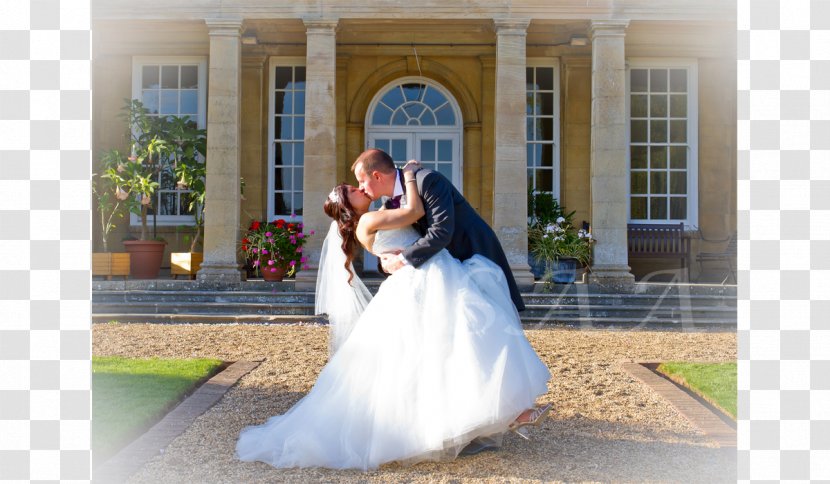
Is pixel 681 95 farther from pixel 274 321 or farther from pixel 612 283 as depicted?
pixel 274 321

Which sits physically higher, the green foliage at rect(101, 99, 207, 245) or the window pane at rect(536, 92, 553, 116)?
the window pane at rect(536, 92, 553, 116)

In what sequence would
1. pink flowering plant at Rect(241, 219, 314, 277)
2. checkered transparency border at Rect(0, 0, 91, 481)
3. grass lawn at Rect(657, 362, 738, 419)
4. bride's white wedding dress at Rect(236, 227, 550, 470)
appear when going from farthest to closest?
pink flowering plant at Rect(241, 219, 314, 277) → grass lawn at Rect(657, 362, 738, 419) → bride's white wedding dress at Rect(236, 227, 550, 470) → checkered transparency border at Rect(0, 0, 91, 481)

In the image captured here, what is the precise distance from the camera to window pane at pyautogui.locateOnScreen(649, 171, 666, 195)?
46.8 feet

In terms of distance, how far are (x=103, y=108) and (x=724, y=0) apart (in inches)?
414

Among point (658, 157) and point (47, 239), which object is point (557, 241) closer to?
point (658, 157)

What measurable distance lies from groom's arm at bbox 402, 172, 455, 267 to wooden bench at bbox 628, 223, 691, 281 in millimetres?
9865

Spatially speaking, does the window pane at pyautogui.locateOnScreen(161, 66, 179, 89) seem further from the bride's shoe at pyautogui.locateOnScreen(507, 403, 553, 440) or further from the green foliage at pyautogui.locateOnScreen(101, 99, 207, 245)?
the bride's shoe at pyautogui.locateOnScreen(507, 403, 553, 440)

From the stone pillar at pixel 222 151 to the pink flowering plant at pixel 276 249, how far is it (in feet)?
1.16

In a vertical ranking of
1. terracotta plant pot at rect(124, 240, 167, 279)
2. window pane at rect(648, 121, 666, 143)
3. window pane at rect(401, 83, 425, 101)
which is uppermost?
window pane at rect(401, 83, 425, 101)

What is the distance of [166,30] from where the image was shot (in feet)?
39.9

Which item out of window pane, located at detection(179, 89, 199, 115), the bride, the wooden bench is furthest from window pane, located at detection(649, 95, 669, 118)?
the bride

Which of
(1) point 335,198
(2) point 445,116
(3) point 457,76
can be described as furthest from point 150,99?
(1) point 335,198

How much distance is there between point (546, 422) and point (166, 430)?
8.17 ft

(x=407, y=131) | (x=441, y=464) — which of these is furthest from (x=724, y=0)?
(x=441, y=464)
